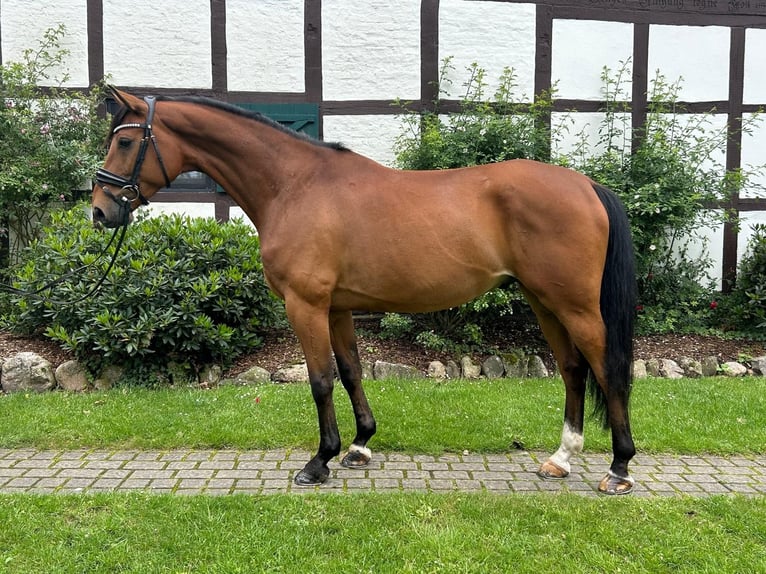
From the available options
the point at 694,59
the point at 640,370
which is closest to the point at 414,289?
the point at 640,370

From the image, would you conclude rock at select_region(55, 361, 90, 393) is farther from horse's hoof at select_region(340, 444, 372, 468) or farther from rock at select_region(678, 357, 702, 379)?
rock at select_region(678, 357, 702, 379)

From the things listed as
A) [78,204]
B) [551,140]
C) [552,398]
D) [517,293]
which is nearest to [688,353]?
[517,293]

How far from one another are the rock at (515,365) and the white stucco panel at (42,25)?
276 inches

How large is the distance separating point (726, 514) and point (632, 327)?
115 cm

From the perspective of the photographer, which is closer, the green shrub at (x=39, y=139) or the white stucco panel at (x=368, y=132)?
the green shrub at (x=39, y=139)

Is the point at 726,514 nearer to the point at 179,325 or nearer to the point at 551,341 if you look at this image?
the point at 551,341

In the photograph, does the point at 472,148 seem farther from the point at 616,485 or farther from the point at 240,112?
the point at 616,485

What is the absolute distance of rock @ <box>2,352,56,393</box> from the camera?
5.64 m

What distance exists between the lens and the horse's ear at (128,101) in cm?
332

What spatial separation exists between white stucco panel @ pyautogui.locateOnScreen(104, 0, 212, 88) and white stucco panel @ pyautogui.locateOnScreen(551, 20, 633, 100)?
5068 mm

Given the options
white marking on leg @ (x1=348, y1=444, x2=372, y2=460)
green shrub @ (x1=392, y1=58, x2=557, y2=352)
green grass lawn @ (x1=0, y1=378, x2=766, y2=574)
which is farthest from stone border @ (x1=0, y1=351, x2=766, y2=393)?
white marking on leg @ (x1=348, y1=444, x2=372, y2=460)

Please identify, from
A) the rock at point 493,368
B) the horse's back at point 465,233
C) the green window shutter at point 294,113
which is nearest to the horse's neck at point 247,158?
the horse's back at point 465,233

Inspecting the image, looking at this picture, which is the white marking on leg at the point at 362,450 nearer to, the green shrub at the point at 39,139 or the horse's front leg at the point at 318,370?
the horse's front leg at the point at 318,370

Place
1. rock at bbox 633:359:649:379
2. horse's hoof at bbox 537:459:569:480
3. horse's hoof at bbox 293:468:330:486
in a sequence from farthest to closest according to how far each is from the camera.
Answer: rock at bbox 633:359:649:379
horse's hoof at bbox 537:459:569:480
horse's hoof at bbox 293:468:330:486
